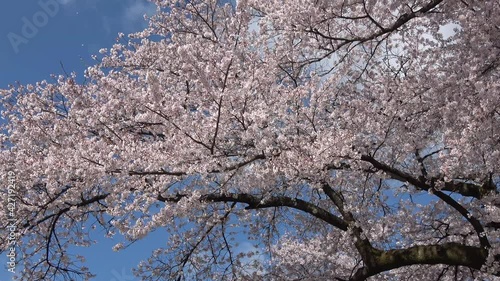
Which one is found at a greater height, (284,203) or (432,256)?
(284,203)

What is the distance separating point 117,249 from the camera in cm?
732

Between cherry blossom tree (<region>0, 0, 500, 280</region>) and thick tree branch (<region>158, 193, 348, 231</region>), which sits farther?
thick tree branch (<region>158, 193, 348, 231</region>)

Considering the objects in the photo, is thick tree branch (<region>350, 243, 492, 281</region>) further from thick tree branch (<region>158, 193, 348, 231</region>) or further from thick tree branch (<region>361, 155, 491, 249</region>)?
thick tree branch (<region>158, 193, 348, 231</region>)

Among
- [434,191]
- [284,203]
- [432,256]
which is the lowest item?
[432,256]

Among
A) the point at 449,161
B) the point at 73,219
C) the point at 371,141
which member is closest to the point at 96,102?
the point at 73,219

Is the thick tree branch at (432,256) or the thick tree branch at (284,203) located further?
the thick tree branch at (284,203)

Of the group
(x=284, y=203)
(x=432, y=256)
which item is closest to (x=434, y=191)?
(x=432, y=256)

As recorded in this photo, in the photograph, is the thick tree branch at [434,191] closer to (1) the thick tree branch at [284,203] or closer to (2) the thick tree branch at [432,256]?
(2) the thick tree branch at [432,256]

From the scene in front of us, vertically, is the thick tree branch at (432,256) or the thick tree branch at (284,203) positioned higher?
the thick tree branch at (284,203)

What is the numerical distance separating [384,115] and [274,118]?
1.81m

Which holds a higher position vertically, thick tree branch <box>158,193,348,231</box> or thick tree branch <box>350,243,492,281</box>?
thick tree branch <box>158,193,348,231</box>

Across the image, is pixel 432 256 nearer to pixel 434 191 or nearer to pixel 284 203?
pixel 434 191

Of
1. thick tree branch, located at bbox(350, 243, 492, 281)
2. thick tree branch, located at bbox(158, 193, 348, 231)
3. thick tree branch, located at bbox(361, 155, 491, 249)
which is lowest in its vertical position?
thick tree branch, located at bbox(350, 243, 492, 281)

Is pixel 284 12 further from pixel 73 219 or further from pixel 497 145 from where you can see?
pixel 73 219
